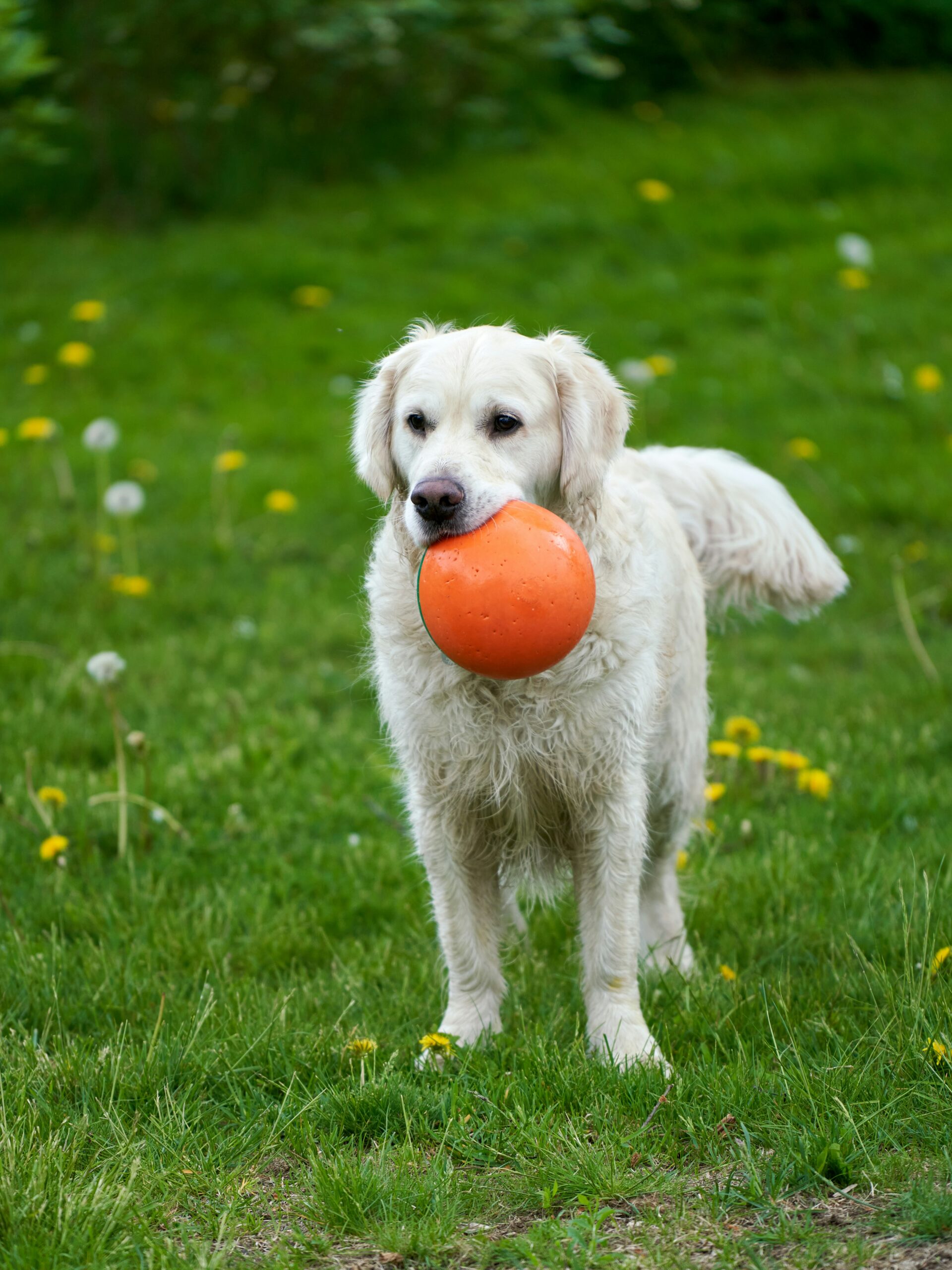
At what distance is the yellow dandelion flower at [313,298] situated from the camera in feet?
31.7

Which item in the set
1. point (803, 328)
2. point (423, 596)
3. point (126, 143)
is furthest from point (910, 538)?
point (126, 143)

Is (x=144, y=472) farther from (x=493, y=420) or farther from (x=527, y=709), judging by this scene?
(x=527, y=709)

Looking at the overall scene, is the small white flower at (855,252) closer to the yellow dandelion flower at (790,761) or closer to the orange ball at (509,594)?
the yellow dandelion flower at (790,761)

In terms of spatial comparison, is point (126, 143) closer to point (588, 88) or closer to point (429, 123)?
point (429, 123)

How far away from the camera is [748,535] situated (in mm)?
4137

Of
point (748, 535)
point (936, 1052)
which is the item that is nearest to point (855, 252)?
point (748, 535)

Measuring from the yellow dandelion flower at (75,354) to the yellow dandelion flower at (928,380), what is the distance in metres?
4.81

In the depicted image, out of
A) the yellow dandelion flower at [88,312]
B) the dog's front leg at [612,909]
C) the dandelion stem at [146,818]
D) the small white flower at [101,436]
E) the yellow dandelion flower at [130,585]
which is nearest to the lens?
the dog's front leg at [612,909]

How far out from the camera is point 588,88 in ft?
42.5

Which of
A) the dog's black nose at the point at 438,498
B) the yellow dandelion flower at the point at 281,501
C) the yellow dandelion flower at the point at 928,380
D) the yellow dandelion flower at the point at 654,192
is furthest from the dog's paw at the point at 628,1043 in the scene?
the yellow dandelion flower at the point at 654,192

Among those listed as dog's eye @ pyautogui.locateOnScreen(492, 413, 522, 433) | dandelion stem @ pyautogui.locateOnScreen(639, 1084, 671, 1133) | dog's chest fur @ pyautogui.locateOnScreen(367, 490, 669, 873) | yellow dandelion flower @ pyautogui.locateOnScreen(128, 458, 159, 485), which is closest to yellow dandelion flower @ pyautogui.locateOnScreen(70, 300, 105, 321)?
yellow dandelion flower @ pyautogui.locateOnScreen(128, 458, 159, 485)

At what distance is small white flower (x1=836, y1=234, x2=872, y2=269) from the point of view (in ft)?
30.4

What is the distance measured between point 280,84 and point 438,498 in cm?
943

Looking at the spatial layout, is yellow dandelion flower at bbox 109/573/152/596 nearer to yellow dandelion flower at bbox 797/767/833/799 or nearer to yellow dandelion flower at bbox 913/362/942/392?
yellow dandelion flower at bbox 797/767/833/799
